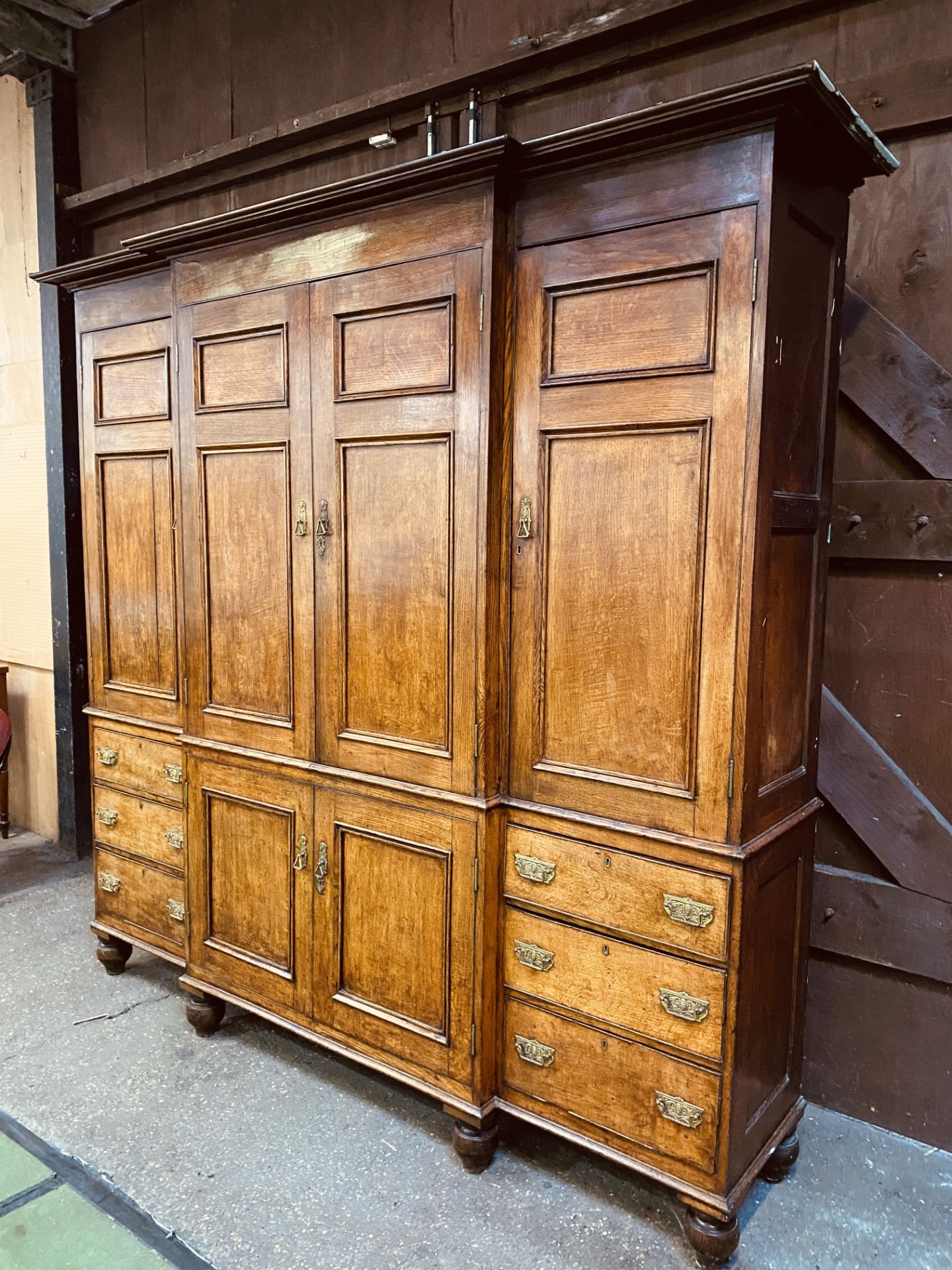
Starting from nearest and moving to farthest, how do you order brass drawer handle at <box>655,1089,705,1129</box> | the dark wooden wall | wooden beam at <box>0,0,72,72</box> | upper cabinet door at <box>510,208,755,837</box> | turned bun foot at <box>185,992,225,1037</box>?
upper cabinet door at <box>510,208,755,837</box> → brass drawer handle at <box>655,1089,705,1129</box> → the dark wooden wall → turned bun foot at <box>185,992,225,1037</box> → wooden beam at <box>0,0,72,72</box>

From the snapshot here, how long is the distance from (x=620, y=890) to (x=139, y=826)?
162cm

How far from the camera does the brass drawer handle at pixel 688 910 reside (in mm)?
1699

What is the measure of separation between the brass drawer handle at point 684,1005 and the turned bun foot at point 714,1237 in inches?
15.3

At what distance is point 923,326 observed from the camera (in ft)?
6.56

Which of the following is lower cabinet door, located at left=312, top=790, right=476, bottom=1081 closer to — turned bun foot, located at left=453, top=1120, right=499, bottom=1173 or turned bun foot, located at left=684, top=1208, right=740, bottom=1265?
turned bun foot, located at left=453, top=1120, right=499, bottom=1173

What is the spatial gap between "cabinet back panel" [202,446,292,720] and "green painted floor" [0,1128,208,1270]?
1134 mm

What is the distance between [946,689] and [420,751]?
1.22 metres

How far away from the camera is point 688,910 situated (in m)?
1.72

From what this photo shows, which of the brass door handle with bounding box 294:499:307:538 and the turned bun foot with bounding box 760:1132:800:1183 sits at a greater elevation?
the brass door handle with bounding box 294:499:307:538

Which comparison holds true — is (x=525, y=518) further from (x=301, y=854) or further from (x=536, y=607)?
(x=301, y=854)

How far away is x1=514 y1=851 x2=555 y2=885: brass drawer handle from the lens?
1891 mm

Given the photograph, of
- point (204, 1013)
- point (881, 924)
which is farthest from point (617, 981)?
point (204, 1013)

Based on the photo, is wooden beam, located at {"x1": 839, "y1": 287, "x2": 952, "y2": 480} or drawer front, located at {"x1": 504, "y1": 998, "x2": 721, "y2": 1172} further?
wooden beam, located at {"x1": 839, "y1": 287, "x2": 952, "y2": 480}

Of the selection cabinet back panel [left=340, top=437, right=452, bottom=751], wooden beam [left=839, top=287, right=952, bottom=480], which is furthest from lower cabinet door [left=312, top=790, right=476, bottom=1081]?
wooden beam [left=839, top=287, right=952, bottom=480]
